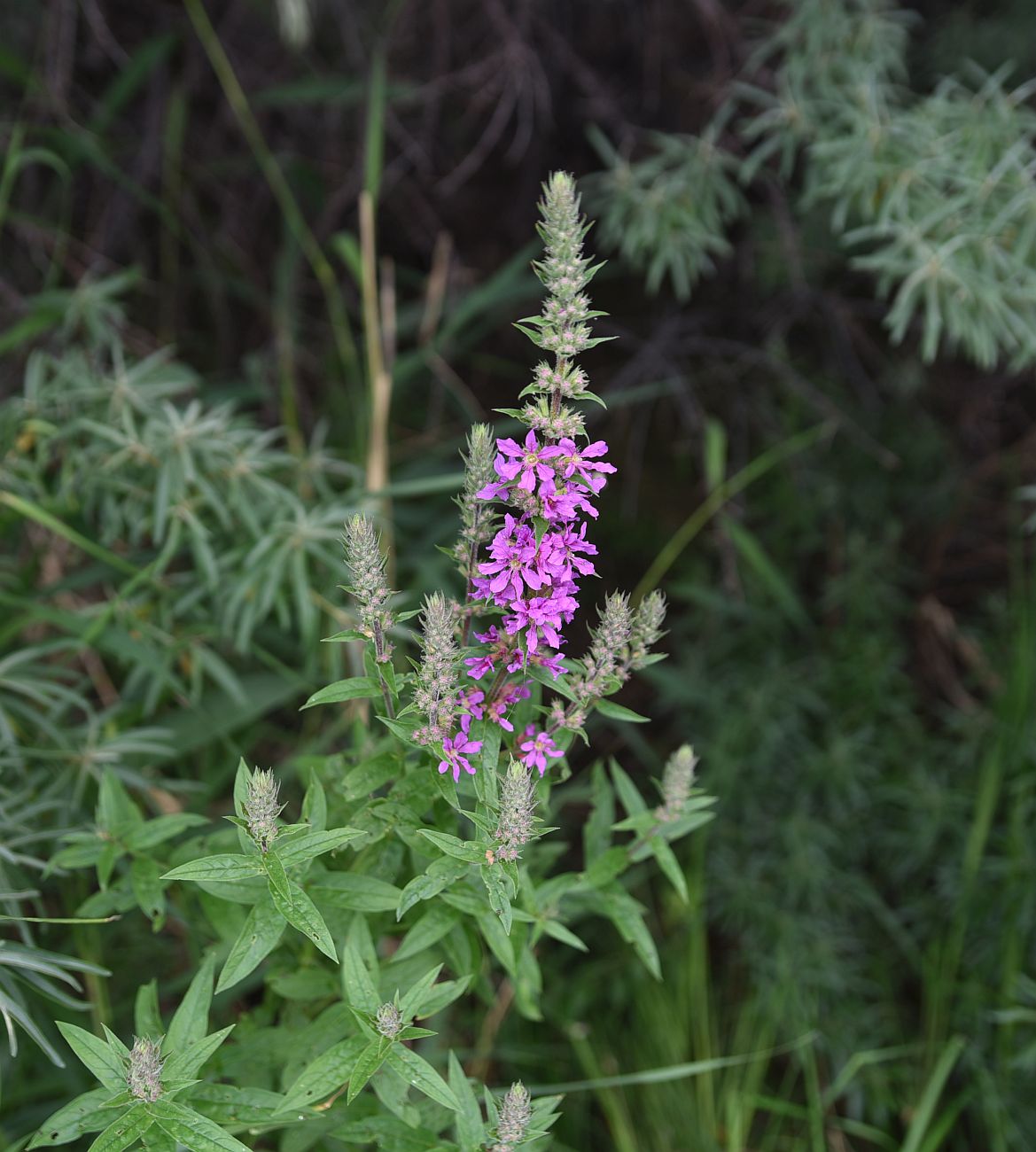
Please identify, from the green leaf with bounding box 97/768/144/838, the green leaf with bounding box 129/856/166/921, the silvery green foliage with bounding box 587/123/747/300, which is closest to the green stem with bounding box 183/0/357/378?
the silvery green foliage with bounding box 587/123/747/300

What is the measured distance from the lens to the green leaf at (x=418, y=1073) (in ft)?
3.79

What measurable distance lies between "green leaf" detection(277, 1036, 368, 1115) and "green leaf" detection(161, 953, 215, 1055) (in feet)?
0.45

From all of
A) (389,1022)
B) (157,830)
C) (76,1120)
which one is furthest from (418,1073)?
(157,830)

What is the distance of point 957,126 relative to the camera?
2254 mm

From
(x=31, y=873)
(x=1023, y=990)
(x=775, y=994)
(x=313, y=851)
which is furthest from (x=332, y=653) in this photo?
(x=1023, y=990)

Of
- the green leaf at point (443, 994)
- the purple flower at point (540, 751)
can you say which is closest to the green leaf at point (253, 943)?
the green leaf at point (443, 994)

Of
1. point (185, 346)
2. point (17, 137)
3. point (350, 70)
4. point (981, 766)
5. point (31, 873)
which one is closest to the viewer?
point (31, 873)

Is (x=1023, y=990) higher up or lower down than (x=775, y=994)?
higher up

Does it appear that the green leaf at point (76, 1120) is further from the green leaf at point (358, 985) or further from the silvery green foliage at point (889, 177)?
the silvery green foliage at point (889, 177)

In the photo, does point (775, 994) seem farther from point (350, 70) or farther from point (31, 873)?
point (350, 70)

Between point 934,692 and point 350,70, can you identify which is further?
point 350,70

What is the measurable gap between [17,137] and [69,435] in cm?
73

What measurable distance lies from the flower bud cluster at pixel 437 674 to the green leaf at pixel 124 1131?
49 centimetres

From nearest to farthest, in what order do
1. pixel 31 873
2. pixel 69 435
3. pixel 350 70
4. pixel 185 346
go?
pixel 31 873, pixel 69 435, pixel 350 70, pixel 185 346
